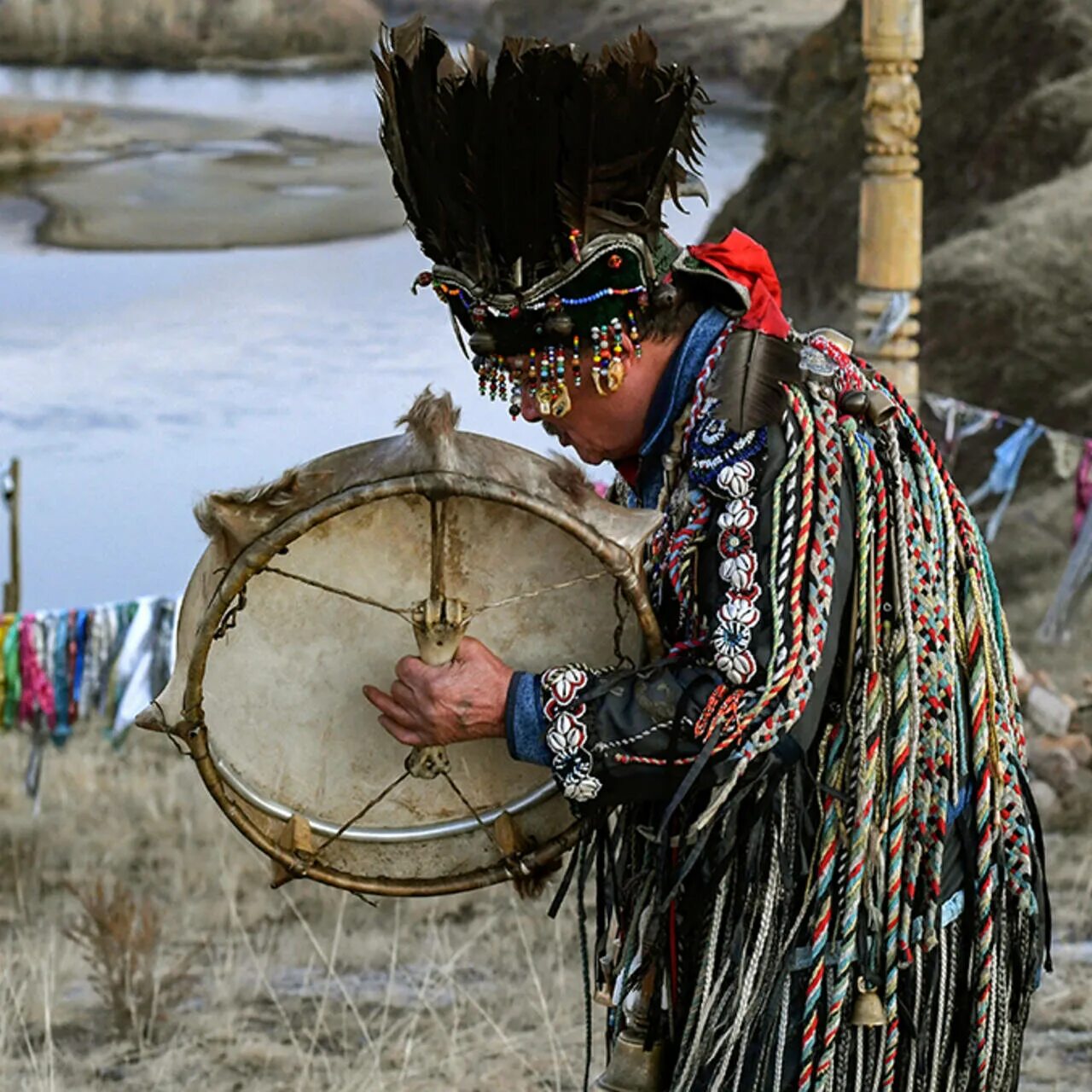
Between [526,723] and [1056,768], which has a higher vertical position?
[526,723]

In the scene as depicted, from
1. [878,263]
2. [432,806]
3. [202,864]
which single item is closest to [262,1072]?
[202,864]

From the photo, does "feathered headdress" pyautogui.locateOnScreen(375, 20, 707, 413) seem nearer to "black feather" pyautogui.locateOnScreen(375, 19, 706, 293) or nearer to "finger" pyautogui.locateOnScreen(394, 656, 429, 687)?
"black feather" pyautogui.locateOnScreen(375, 19, 706, 293)

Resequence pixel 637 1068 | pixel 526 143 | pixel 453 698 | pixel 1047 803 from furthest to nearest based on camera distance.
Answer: pixel 1047 803, pixel 637 1068, pixel 453 698, pixel 526 143

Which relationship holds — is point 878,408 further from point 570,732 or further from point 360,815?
point 360,815

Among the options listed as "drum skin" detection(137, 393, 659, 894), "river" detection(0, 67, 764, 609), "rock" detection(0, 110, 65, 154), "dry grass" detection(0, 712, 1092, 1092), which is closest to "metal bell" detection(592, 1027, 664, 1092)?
"drum skin" detection(137, 393, 659, 894)

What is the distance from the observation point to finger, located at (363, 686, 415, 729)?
2.14m

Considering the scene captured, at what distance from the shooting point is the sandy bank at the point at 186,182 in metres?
5.84

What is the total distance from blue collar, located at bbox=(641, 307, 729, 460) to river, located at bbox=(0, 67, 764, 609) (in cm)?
358

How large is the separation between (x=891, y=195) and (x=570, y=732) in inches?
147

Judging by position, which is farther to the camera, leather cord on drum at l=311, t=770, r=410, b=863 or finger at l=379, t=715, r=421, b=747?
leather cord on drum at l=311, t=770, r=410, b=863

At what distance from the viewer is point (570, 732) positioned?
2.02m

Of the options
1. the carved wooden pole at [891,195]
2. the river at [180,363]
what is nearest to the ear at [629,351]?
the carved wooden pole at [891,195]

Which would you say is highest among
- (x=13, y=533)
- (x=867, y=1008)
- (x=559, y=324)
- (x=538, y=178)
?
(x=538, y=178)

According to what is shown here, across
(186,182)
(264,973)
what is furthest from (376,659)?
(186,182)
